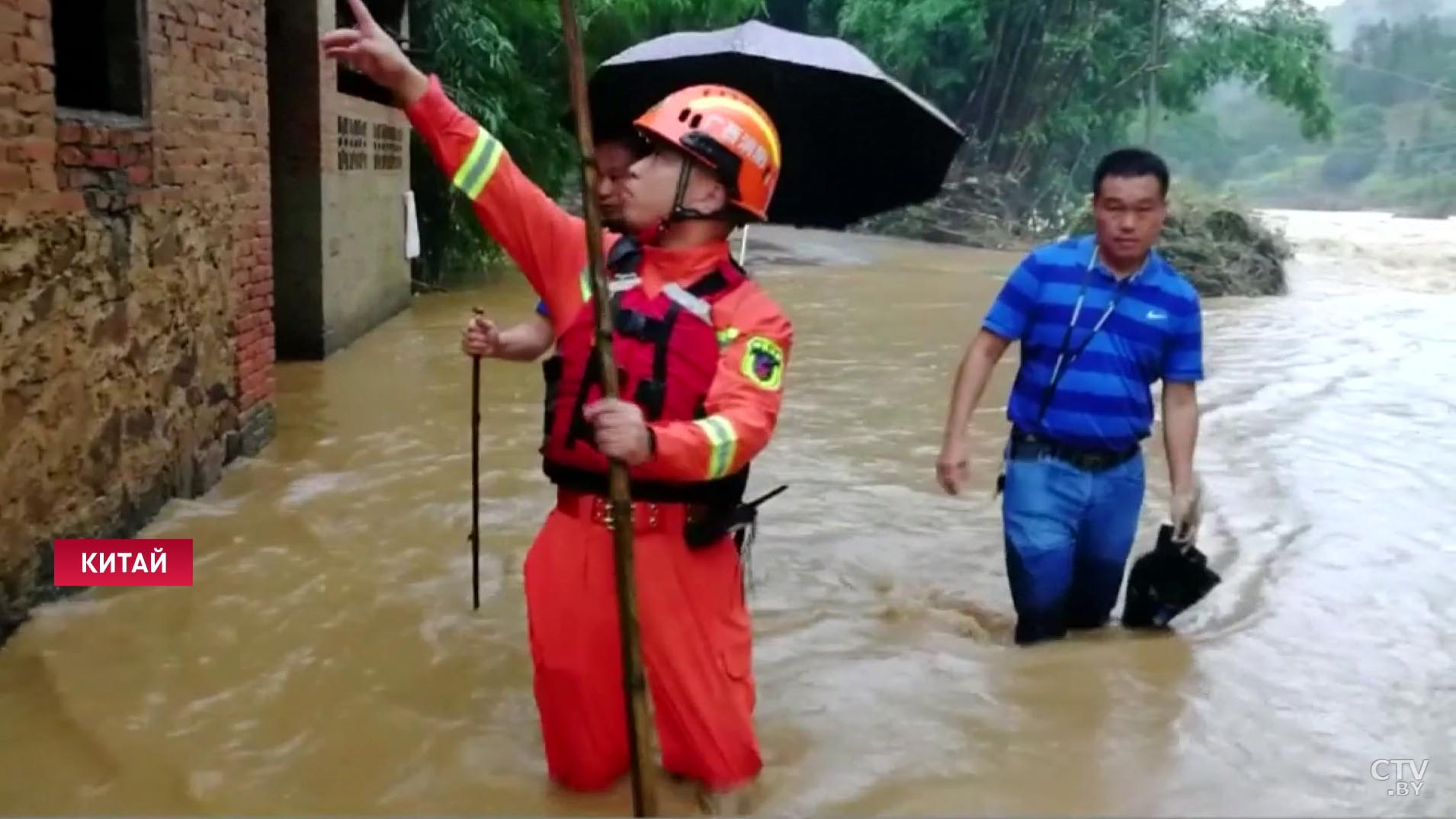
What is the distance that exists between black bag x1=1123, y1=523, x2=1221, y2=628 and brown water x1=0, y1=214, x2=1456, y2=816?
0.35ft

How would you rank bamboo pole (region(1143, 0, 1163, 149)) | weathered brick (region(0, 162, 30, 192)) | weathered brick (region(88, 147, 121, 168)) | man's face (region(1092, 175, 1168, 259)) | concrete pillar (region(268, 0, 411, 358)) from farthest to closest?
1. bamboo pole (region(1143, 0, 1163, 149))
2. concrete pillar (region(268, 0, 411, 358))
3. weathered brick (region(88, 147, 121, 168))
4. weathered brick (region(0, 162, 30, 192))
5. man's face (region(1092, 175, 1168, 259))

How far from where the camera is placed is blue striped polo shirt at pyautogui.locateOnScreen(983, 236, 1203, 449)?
4129 millimetres

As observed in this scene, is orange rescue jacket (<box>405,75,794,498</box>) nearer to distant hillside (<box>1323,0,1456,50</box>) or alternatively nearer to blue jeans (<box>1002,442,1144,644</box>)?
blue jeans (<box>1002,442,1144,644</box>)

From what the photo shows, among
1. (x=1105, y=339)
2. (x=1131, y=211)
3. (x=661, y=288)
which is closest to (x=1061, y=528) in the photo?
(x=1105, y=339)

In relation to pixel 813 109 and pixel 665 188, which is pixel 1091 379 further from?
pixel 665 188

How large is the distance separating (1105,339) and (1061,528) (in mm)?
596

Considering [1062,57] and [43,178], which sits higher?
[1062,57]

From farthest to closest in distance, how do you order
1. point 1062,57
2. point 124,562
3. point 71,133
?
point 1062,57, point 124,562, point 71,133

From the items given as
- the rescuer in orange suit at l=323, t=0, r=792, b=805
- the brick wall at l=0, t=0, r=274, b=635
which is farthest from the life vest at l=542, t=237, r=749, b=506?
the brick wall at l=0, t=0, r=274, b=635

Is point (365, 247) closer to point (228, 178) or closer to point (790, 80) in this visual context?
point (228, 178)

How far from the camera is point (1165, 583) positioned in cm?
460

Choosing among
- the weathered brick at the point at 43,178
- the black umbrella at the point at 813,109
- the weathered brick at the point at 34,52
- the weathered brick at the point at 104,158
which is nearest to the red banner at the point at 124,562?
the weathered brick at the point at 43,178

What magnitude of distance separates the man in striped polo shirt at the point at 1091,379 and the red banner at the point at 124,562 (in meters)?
2.95

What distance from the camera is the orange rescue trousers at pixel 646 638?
296 centimetres
